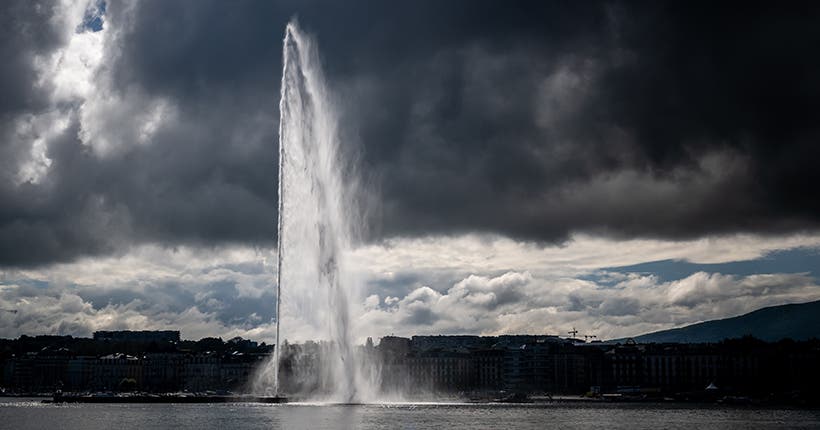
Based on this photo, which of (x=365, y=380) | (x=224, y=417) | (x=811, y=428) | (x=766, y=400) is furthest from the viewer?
(x=766, y=400)

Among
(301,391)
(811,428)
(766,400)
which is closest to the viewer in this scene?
(811,428)

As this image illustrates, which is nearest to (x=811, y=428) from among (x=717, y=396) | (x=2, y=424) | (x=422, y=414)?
(x=422, y=414)

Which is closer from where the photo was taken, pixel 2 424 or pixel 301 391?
pixel 2 424

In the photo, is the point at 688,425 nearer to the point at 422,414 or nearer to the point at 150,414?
the point at 422,414

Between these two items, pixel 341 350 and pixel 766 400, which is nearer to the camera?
pixel 341 350

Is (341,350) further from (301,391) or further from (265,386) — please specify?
(265,386)

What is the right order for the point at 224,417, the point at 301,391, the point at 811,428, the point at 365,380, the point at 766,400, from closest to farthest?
the point at 811,428 → the point at 224,417 → the point at 365,380 → the point at 301,391 → the point at 766,400

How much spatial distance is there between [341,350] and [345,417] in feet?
21.4

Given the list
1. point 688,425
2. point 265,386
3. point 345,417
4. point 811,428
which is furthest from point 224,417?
point 265,386

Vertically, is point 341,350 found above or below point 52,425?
above

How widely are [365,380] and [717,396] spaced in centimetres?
9422

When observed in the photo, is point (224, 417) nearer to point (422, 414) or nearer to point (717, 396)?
point (422, 414)

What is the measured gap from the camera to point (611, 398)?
198000 mm

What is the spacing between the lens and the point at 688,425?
357 ft
